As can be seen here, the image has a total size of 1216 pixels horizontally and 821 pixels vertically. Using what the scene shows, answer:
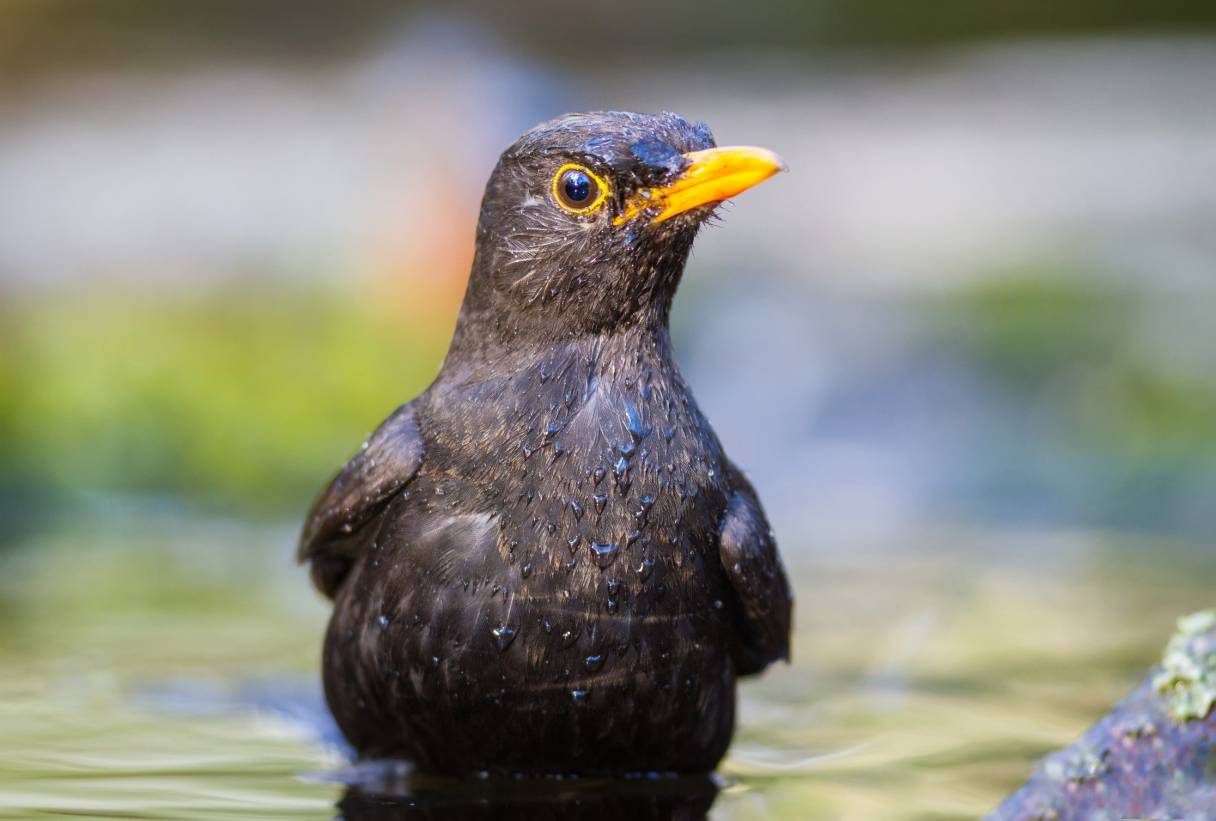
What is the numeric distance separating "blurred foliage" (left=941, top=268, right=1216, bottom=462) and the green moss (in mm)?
5708

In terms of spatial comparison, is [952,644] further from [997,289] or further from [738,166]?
[997,289]

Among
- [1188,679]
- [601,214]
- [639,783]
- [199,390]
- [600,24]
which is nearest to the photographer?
[1188,679]

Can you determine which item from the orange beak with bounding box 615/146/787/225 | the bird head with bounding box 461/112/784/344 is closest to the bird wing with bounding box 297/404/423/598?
the bird head with bounding box 461/112/784/344

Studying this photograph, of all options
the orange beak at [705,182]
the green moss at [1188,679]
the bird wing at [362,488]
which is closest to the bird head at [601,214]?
the orange beak at [705,182]

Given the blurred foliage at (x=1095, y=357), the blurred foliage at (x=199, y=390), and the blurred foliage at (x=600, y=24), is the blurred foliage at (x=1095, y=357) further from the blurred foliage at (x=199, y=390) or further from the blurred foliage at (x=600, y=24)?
the blurred foliage at (x=600, y=24)

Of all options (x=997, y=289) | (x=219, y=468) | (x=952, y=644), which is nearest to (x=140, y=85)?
(x=219, y=468)

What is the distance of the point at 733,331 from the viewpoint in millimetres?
10680

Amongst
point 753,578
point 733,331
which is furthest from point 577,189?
point 733,331

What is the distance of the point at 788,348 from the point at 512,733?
6877 mm

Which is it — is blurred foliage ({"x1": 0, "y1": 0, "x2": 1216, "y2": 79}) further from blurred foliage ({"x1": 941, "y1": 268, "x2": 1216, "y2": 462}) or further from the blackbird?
the blackbird

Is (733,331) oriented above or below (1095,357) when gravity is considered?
above

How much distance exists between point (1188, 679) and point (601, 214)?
168cm

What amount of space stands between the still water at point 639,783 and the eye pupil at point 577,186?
145 cm

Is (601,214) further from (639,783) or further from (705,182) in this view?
(639,783)
